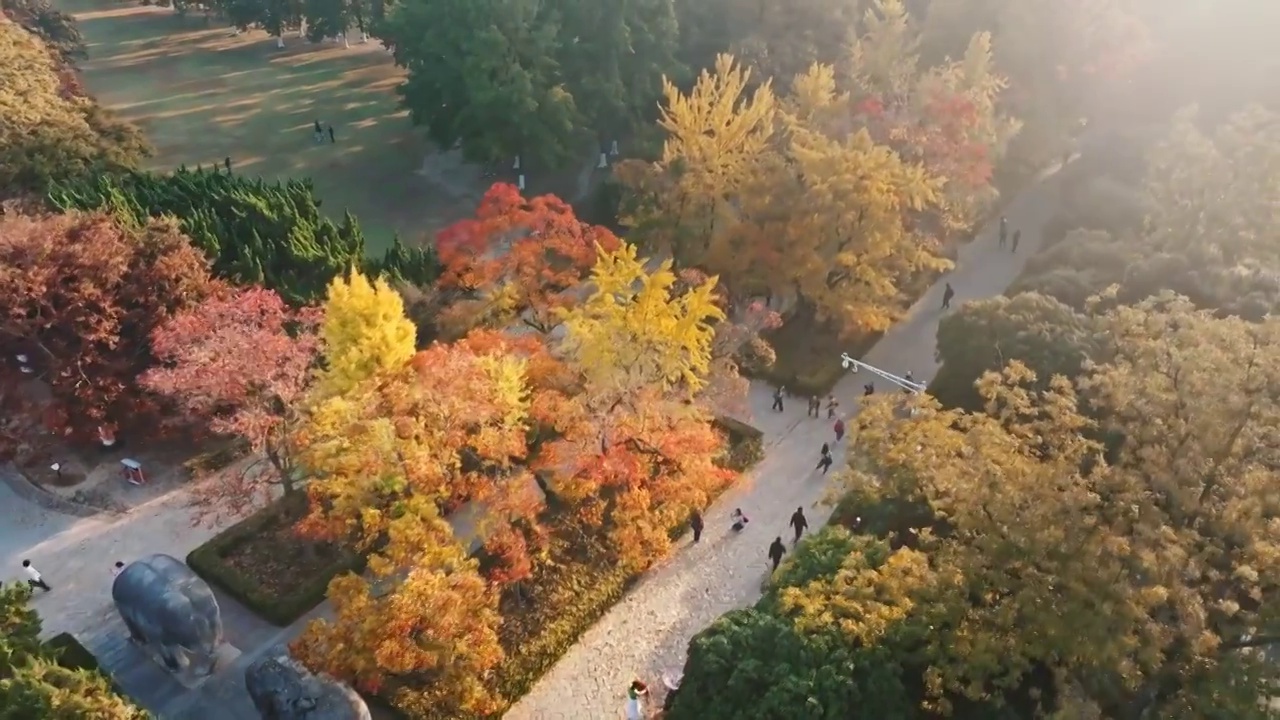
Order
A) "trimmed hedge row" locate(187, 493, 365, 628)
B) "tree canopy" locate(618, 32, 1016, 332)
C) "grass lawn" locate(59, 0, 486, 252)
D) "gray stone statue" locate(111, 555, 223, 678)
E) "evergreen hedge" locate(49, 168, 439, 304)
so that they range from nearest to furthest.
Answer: "gray stone statue" locate(111, 555, 223, 678), "trimmed hedge row" locate(187, 493, 365, 628), "evergreen hedge" locate(49, 168, 439, 304), "tree canopy" locate(618, 32, 1016, 332), "grass lawn" locate(59, 0, 486, 252)

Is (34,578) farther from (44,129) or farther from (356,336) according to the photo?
(44,129)

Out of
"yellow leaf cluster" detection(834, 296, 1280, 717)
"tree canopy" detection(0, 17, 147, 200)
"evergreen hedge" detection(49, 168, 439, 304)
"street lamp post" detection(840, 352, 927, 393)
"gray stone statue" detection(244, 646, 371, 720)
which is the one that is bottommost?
"gray stone statue" detection(244, 646, 371, 720)

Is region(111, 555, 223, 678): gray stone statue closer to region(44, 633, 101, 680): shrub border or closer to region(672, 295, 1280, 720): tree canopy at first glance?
region(44, 633, 101, 680): shrub border

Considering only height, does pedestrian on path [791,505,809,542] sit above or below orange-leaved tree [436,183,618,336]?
below

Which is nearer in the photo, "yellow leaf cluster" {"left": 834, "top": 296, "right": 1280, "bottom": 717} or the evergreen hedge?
"yellow leaf cluster" {"left": 834, "top": 296, "right": 1280, "bottom": 717}

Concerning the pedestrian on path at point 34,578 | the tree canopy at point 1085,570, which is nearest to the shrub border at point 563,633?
the tree canopy at point 1085,570

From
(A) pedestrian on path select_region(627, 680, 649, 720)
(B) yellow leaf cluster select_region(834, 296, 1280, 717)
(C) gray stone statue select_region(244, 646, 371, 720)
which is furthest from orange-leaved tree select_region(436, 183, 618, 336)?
(B) yellow leaf cluster select_region(834, 296, 1280, 717)
